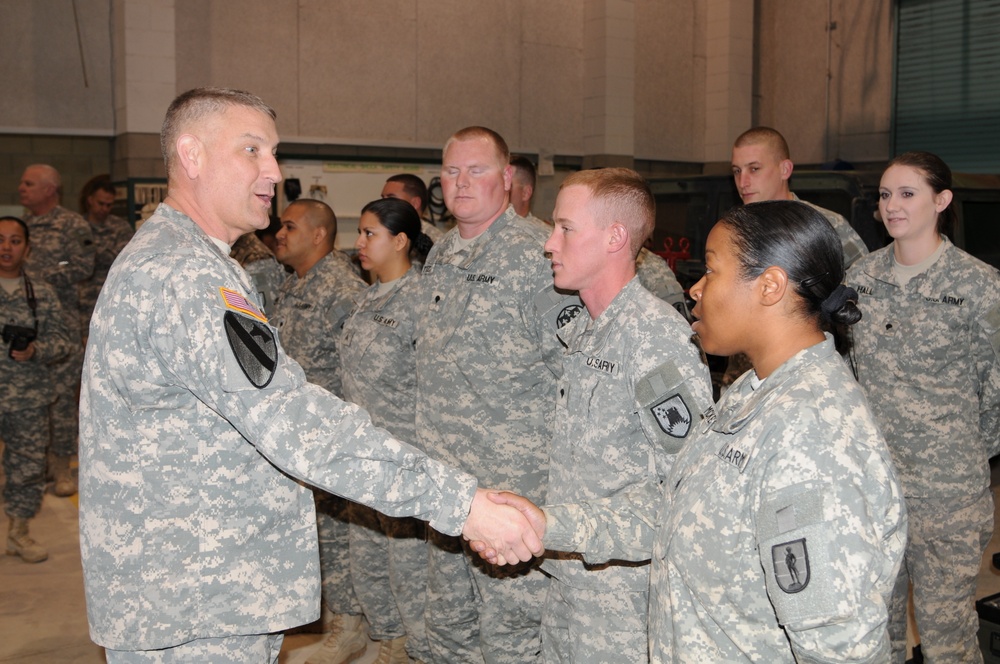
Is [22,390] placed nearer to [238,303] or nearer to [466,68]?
[238,303]

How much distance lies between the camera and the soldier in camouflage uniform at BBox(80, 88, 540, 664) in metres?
1.79

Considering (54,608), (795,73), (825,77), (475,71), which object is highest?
(795,73)

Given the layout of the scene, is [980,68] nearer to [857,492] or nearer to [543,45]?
[543,45]

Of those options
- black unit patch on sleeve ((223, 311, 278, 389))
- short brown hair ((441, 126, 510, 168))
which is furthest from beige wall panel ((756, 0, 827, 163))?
black unit patch on sleeve ((223, 311, 278, 389))

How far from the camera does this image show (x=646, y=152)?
1118cm

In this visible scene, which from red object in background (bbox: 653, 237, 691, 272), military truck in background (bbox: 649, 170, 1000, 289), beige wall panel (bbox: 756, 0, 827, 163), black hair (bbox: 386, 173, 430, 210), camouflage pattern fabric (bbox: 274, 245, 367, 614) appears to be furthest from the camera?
beige wall panel (bbox: 756, 0, 827, 163)

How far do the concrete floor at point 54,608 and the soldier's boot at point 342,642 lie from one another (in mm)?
58

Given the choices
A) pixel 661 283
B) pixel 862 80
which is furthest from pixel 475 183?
pixel 862 80

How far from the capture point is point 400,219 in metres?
3.84

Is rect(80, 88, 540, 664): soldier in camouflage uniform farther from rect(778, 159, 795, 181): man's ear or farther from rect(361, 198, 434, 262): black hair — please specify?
rect(778, 159, 795, 181): man's ear

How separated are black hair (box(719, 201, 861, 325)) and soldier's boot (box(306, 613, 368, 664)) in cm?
283

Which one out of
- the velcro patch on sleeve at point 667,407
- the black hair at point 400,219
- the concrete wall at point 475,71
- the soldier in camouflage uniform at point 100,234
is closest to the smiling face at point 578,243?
the velcro patch on sleeve at point 667,407

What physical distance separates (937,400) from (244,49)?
742cm

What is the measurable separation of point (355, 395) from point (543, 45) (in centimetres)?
772
